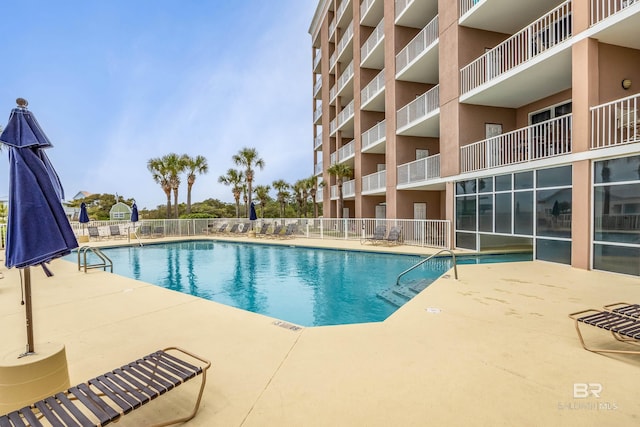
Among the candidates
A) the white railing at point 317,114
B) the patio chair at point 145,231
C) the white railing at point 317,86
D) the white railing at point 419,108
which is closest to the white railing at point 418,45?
the white railing at point 419,108

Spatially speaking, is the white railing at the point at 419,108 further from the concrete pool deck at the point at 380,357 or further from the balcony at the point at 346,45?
the concrete pool deck at the point at 380,357

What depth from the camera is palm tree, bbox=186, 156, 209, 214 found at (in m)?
27.4

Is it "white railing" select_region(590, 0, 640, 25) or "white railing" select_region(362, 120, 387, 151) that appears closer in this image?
"white railing" select_region(590, 0, 640, 25)

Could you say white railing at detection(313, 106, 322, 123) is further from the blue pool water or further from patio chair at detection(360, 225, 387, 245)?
the blue pool water

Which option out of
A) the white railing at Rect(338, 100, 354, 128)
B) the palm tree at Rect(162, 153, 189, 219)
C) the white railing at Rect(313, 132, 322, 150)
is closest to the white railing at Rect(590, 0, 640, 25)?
the white railing at Rect(338, 100, 354, 128)

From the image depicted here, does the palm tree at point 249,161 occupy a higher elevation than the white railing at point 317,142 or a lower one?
lower

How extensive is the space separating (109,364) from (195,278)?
6.52 meters

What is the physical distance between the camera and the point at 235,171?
1189 inches

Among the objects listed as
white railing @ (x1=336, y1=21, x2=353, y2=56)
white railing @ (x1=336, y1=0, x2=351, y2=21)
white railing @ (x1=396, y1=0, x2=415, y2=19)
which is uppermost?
white railing @ (x1=336, y1=0, x2=351, y2=21)

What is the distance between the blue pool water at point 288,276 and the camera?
6.67 metres

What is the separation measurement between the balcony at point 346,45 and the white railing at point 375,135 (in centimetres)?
794

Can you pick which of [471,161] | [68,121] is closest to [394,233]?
[471,161]

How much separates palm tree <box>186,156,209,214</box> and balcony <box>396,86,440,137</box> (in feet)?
60.4

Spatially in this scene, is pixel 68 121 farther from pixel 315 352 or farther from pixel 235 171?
pixel 315 352
